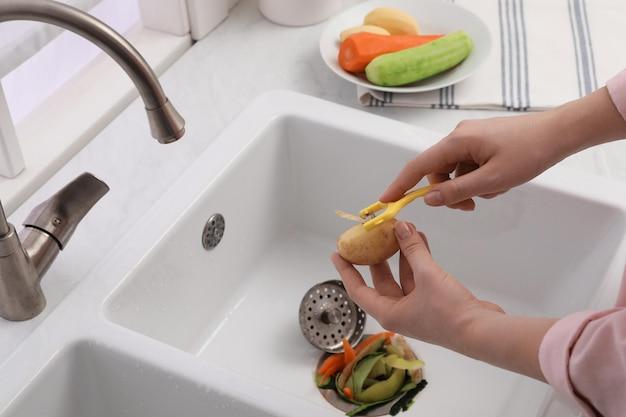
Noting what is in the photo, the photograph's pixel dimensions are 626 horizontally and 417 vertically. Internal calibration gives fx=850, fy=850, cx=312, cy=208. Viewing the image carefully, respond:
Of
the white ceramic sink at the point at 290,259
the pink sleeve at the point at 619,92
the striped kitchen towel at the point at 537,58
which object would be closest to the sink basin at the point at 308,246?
the white ceramic sink at the point at 290,259

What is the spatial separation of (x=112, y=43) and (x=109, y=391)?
354 mm

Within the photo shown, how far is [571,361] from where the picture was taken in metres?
0.57

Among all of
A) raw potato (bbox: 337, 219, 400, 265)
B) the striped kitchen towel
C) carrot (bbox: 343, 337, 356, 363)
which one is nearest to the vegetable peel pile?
carrot (bbox: 343, 337, 356, 363)

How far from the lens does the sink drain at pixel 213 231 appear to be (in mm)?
989

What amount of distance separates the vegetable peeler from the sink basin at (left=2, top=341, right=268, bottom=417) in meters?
0.21

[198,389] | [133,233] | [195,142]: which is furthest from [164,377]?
[195,142]

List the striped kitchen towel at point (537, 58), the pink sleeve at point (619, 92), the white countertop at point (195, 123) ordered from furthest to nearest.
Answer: the striped kitchen towel at point (537, 58) → the white countertop at point (195, 123) → the pink sleeve at point (619, 92)

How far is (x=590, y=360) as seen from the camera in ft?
1.83

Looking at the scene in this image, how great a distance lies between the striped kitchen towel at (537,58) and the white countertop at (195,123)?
0.08ft

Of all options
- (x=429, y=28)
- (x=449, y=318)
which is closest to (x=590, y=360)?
(x=449, y=318)

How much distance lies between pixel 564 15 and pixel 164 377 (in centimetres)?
85

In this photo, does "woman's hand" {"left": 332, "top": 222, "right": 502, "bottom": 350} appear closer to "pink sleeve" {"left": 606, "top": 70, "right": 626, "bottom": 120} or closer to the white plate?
"pink sleeve" {"left": 606, "top": 70, "right": 626, "bottom": 120}

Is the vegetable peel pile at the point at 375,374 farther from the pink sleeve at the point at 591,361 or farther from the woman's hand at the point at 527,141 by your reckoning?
the pink sleeve at the point at 591,361

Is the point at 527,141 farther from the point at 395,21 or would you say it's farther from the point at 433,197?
the point at 395,21
